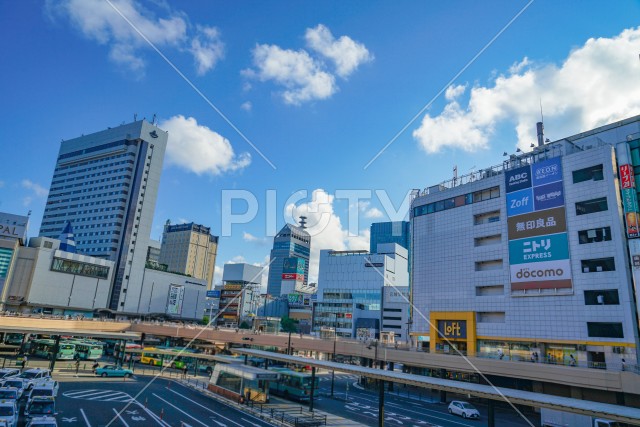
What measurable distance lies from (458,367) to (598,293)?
15.8m

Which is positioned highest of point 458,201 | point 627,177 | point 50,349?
point 458,201

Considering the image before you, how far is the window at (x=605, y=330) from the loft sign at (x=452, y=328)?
47.6ft

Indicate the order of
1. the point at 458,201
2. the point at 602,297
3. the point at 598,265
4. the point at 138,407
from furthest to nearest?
1. the point at 458,201
2. the point at 598,265
3. the point at 602,297
4. the point at 138,407

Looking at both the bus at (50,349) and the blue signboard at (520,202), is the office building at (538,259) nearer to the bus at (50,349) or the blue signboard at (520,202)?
the blue signboard at (520,202)

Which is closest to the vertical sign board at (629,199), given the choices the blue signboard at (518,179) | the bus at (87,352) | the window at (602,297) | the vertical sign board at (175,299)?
the window at (602,297)

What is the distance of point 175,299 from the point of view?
13012 centimetres

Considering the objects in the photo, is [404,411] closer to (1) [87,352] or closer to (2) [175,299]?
(1) [87,352]

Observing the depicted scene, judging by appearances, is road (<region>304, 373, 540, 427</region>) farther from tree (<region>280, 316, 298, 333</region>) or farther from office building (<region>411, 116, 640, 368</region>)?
tree (<region>280, 316, 298, 333</region>)

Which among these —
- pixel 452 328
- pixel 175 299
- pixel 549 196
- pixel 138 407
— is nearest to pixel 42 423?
pixel 138 407

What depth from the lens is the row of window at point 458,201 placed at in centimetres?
5334

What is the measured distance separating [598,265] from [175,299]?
389 ft

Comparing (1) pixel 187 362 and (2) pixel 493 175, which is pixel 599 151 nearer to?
(2) pixel 493 175

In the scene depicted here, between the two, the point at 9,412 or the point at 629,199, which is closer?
the point at 9,412

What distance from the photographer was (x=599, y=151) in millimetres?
42844
